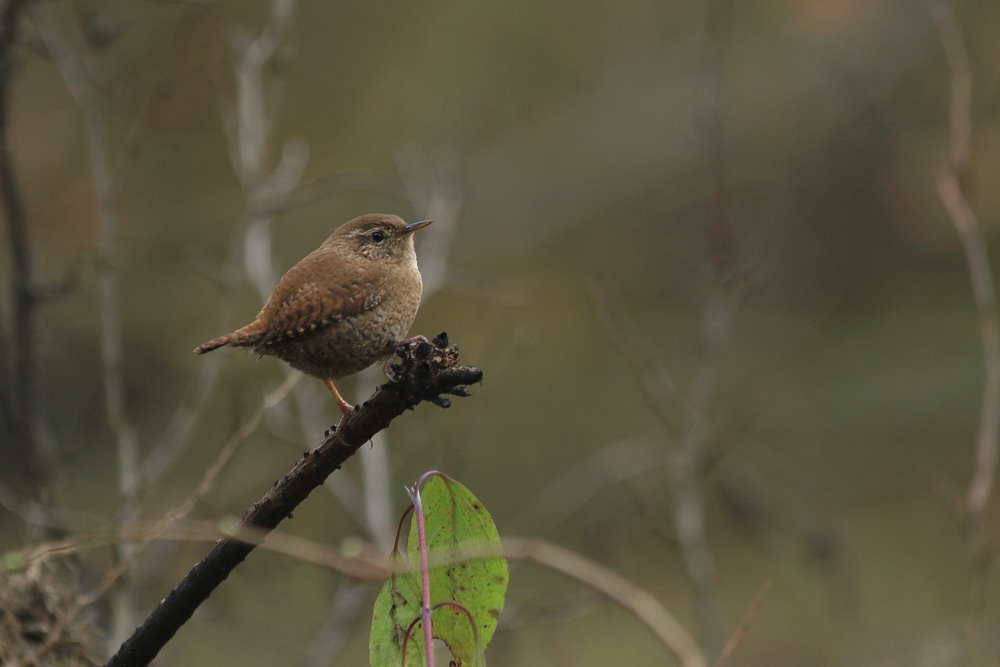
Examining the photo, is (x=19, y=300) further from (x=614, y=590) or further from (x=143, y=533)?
(x=614, y=590)

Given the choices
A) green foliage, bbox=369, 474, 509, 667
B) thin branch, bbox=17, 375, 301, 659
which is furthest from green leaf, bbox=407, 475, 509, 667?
thin branch, bbox=17, 375, 301, 659

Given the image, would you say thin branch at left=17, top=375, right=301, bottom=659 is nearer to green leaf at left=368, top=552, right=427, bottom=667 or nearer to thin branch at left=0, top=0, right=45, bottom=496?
green leaf at left=368, top=552, right=427, bottom=667

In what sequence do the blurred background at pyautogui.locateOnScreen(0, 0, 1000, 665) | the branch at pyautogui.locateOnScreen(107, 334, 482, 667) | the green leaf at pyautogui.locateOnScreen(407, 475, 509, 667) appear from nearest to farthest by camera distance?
the green leaf at pyautogui.locateOnScreen(407, 475, 509, 667) < the branch at pyautogui.locateOnScreen(107, 334, 482, 667) < the blurred background at pyautogui.locateOnScreen(0, 0, 1000, 665)

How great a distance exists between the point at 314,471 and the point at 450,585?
294mm

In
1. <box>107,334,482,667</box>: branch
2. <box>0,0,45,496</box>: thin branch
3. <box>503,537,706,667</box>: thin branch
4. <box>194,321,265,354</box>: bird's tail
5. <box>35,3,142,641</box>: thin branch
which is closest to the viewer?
<box>503,537,706,667</box>: thin branch

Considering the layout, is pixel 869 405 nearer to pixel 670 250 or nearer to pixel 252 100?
pixel 670 250

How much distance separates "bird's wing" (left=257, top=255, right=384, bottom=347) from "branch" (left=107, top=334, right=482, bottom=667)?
0.72 m

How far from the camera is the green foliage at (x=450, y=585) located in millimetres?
1459

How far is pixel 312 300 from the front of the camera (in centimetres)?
237

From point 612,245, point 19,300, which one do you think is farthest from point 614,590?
point 612,245

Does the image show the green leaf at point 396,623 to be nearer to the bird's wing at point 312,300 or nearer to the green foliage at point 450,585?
the green foliage at point 450,585

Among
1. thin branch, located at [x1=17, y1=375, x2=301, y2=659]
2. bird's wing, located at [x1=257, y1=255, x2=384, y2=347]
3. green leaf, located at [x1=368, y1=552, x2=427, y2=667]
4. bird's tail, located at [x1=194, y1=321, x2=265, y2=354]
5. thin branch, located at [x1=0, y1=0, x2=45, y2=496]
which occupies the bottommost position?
green leaf, located at [x1=368, y1=552, x2=427, y2=667]

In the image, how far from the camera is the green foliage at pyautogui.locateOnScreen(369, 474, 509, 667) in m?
1.46

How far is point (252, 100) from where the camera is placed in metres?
4.21
